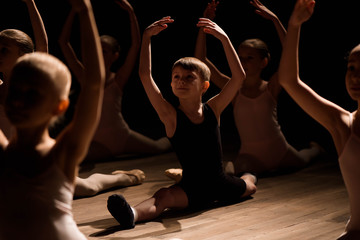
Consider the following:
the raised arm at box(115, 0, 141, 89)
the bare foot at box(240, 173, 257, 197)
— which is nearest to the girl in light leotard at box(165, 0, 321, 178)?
the bare foot at box(240, 173, 257, 197)

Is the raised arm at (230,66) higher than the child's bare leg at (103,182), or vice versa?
the raised arm at (230,66)

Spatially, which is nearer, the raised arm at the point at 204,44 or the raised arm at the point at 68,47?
the raised arm at the point at 204,44

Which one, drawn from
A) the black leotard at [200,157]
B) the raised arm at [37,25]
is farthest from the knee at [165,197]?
the raised arm at [37,25]

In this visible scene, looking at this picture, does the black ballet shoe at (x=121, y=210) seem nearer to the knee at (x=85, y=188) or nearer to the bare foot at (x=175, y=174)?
the knee at (x=85, y=188)

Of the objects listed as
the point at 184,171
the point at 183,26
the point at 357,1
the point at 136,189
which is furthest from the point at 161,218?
the point at 183,26

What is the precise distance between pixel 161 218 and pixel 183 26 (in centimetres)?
373

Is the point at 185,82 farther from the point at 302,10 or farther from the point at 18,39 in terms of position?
the point at 302,10

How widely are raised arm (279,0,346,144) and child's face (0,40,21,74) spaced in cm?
176

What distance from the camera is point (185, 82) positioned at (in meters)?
3.16

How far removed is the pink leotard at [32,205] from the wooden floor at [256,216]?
1.11 meters

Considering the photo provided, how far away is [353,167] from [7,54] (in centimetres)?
205

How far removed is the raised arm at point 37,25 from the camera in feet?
8.69

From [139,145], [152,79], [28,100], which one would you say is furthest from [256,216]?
[139,145]

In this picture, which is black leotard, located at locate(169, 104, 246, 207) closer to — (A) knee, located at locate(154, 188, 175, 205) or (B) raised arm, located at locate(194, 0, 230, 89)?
(A) knee, located at locate(154, 188, 175, 205)
